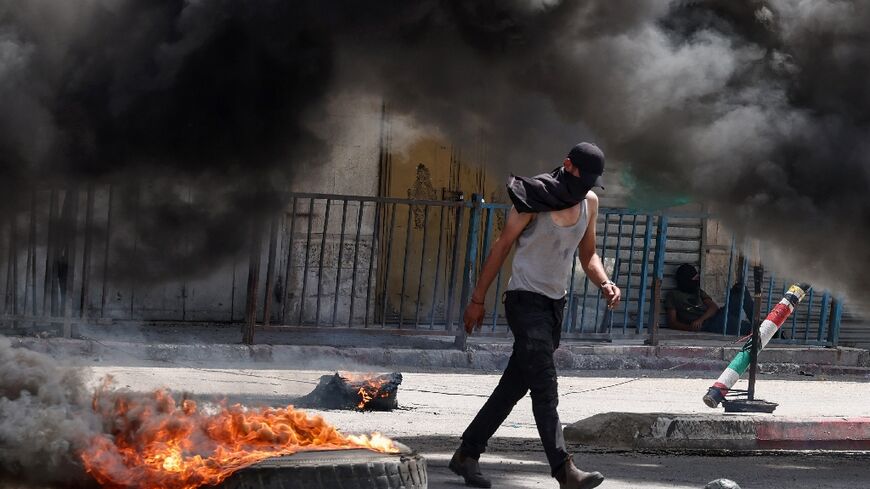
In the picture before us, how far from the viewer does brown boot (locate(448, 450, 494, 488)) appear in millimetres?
5688

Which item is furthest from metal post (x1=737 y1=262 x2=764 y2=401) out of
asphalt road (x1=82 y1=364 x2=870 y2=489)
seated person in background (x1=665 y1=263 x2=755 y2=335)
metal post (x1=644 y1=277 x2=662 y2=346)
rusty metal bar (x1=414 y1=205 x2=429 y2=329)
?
seated person in background (x1=665 y1=263 x2=755 y2=335)

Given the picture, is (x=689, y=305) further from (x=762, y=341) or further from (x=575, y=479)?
(x=575, y=479)

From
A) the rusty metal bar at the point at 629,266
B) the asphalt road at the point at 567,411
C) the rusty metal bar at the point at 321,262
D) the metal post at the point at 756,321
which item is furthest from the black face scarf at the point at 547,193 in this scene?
the rusty metal bar at the point at 629,266

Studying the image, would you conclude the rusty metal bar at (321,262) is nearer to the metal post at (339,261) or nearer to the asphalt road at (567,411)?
the metal post at (339,261)

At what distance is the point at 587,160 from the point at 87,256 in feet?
12.1

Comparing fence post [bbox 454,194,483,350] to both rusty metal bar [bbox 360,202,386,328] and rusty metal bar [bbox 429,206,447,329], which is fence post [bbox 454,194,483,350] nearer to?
rusty metal bar [bbox 429,206,447,329]

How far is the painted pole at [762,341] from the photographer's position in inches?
341

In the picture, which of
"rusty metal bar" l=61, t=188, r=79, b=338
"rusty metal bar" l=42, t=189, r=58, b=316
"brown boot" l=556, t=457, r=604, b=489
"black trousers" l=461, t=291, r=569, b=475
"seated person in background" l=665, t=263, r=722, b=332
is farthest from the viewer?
"seated person in background" l=665, t=263, r=722, b=332

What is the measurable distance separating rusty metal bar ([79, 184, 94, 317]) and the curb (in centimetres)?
273

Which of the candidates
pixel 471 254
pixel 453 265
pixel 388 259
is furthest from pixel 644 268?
pixel 388 259

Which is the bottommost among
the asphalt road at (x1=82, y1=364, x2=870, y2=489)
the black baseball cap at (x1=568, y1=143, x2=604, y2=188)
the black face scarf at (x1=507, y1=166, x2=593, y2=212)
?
the asphalt road at (x1=82, y1=364, x2=870, y2=489)

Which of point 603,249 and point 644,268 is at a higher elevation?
point 603,249

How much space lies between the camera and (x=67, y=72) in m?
5.27

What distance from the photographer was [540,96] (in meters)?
6.44
